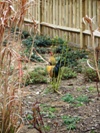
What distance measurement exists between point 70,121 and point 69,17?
7914 mm

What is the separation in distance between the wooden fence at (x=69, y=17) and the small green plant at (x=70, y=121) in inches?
215

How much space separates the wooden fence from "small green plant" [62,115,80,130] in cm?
546

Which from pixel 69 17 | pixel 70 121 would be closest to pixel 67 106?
pixel 70 121

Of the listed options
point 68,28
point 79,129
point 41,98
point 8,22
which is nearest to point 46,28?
point 68,28

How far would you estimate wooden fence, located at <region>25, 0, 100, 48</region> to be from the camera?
11.3m

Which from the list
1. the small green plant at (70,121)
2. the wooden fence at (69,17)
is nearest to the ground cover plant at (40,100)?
the small green plant at (70,121)

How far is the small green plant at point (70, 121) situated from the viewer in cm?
470

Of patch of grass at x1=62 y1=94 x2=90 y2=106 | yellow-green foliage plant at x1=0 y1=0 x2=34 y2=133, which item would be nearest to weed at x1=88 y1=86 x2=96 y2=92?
patch of grass at x1=62 y1=94 x2=90 y2=106

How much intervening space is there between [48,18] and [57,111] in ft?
28.8

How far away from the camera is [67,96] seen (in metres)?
6.03

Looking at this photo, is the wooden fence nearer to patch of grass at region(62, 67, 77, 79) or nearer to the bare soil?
patch of grass at region(62, 67, 77, 79)

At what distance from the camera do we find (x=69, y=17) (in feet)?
41.1

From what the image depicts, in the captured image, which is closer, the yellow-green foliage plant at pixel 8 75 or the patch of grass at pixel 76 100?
the yellow-green foliage plant at pixel 8 75

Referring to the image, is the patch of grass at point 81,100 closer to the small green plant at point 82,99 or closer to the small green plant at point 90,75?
the small green plant at point 82,99
